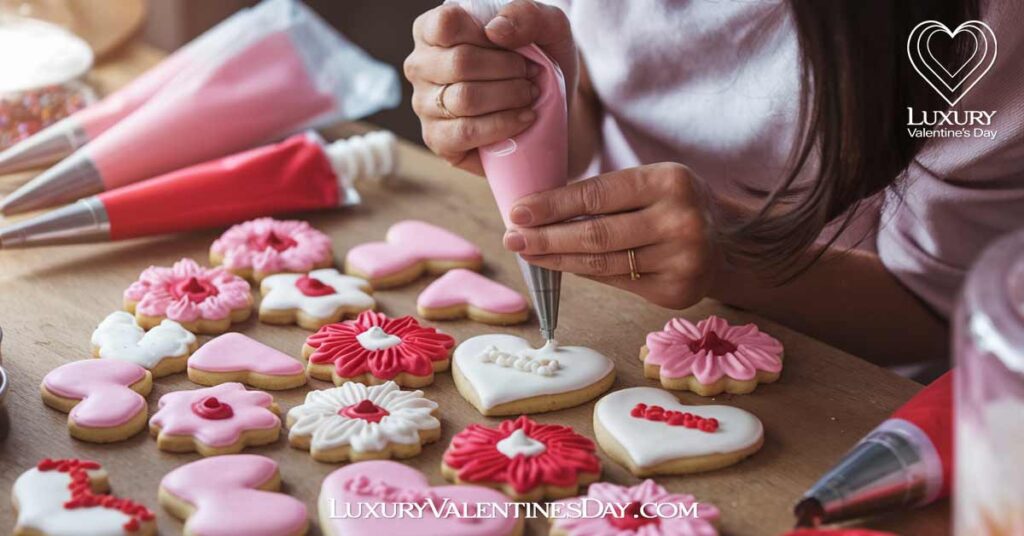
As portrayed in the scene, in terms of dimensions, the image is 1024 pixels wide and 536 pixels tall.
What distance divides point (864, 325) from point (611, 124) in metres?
0.40

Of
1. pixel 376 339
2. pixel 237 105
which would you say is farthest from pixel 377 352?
pixel 237 105

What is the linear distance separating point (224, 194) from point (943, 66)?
737 millimetres

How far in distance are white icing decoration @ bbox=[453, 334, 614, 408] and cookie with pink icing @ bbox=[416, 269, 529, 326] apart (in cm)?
5

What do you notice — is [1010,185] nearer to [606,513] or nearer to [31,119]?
[606,513]

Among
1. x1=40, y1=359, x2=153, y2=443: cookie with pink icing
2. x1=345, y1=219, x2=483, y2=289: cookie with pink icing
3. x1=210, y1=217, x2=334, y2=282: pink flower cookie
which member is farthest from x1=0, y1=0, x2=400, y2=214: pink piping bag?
→ x1=40, y1=359, x2=153, y2=443: cookie with pink icing

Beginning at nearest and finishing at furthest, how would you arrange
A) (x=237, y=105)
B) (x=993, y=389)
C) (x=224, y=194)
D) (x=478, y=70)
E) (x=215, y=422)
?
(x=993, y=389) < (x=215, y=422) < (x=478, y=70) < (x=224, y=194) < (x=237, y=105)

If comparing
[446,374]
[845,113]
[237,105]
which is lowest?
[446,374]

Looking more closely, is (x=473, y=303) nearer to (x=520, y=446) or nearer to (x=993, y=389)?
(x=520, y=446)

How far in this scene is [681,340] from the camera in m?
0.98

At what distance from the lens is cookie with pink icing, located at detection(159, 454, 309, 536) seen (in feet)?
2.41

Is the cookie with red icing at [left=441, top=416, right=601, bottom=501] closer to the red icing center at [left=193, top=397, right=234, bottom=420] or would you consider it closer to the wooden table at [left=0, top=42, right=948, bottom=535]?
the wooden table at [left=0, top=42, right=948, bottom=535]

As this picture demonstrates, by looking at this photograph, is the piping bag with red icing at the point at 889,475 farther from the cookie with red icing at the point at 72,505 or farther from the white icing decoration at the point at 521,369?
the cookie with red icing at the point at 72,505

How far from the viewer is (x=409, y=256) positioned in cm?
112

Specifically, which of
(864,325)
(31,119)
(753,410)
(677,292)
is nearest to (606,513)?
(753,410)
